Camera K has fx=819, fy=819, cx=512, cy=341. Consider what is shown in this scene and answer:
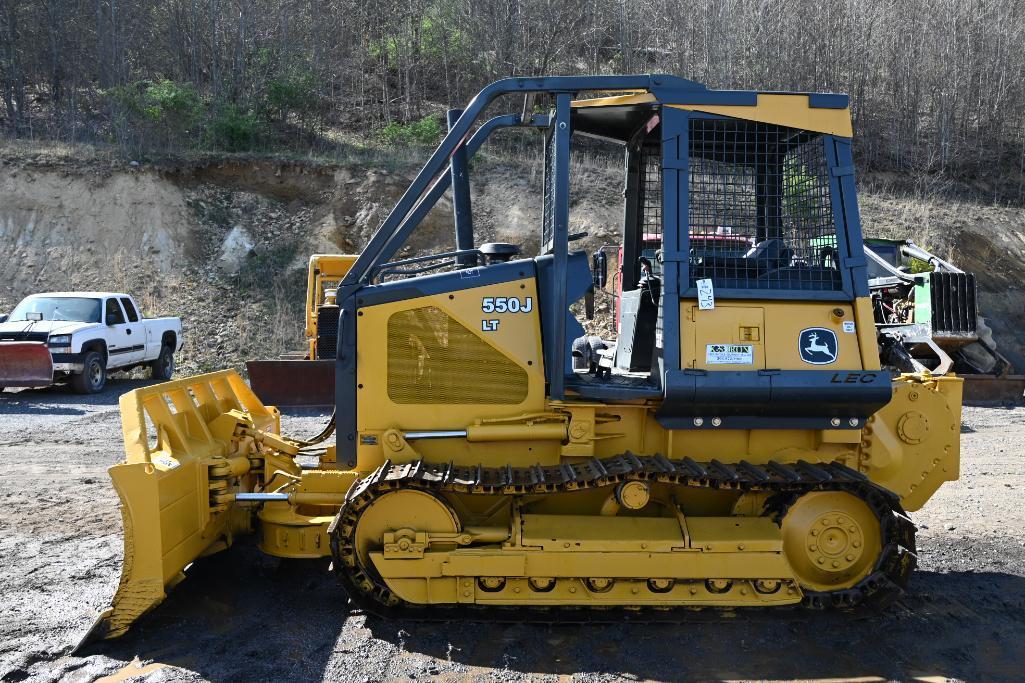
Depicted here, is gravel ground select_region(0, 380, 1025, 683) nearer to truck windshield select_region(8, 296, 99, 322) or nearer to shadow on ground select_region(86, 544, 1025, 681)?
shadow on ground select_region(86, 544, 1025, 681)

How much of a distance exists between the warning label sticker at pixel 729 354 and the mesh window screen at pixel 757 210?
0.34 meters

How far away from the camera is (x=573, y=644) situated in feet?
14.0

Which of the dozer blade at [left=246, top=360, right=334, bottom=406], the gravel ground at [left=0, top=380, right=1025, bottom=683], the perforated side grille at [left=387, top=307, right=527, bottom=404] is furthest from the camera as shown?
the dozer blade at [left=246, top=360, right=334, bottom=406]

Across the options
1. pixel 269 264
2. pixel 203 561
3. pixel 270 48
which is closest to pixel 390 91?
pixel 270 48

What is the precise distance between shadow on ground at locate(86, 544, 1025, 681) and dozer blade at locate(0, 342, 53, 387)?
405 inches

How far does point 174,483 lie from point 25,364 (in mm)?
11002

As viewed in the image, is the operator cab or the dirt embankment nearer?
the operator cab

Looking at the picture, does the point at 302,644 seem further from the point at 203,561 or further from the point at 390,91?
the point at 390,91

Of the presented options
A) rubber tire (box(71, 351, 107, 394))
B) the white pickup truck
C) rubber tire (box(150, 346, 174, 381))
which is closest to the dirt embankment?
rubber tire (box(150, 346, 174, 381))

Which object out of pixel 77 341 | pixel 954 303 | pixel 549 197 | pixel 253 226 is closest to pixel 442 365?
pixel 549 197

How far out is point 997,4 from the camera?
1101 inches

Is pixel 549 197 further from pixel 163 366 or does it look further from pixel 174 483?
pixel 163 366

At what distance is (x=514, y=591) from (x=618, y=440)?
3.56ft

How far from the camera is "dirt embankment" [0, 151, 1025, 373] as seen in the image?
19.9 meters
